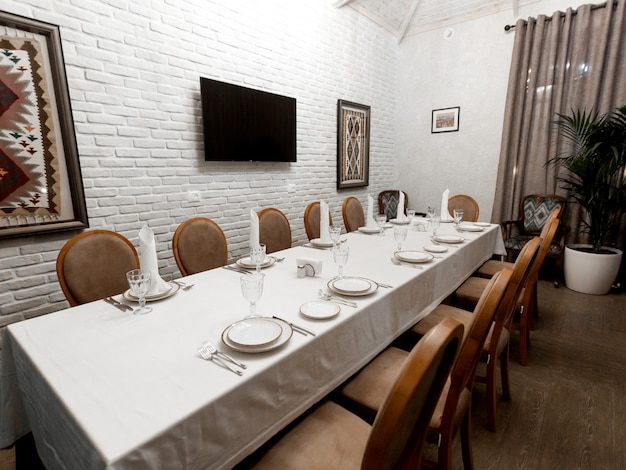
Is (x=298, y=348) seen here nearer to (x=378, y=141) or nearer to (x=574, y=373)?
(x=574, y=373)

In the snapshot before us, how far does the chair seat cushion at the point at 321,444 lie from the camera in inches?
36.1

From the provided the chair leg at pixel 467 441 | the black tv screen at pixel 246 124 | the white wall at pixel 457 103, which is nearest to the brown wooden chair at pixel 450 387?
the chair leg at pixel 467 441

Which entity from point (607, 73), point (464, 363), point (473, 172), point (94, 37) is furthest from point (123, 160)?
point (607, 73)

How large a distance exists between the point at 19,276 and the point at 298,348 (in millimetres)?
1910

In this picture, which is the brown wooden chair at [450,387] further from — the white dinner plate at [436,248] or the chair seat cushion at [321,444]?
the white dinner plate at [436,248]

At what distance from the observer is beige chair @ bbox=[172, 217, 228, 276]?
1.97 meters

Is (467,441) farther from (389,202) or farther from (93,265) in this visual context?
(389,202)

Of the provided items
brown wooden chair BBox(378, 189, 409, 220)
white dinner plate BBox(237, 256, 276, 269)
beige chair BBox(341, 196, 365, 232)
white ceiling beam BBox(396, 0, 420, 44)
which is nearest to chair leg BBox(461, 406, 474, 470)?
white dinner plate BBox(237, 256, 276, 269)

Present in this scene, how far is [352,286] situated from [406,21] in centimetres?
451

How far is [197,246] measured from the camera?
2.06 metres

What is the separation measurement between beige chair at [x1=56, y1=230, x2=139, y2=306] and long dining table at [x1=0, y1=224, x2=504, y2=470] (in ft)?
1.05

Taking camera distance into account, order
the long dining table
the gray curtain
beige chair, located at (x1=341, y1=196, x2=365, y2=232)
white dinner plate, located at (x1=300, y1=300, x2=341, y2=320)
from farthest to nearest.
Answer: the gray curtain → beige chair, located at (x1=341, y1=196, x2=365, y2=232) → white dinner plate, located at (x1=300, y1=300, x2=341, y2=320) → the long dining table

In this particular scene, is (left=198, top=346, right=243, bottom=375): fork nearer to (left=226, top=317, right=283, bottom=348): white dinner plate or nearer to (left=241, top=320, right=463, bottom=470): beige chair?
(left=226, top=317, right=283, bottom=348): white dinner plate

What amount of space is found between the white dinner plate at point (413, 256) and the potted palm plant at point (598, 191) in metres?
2.30
